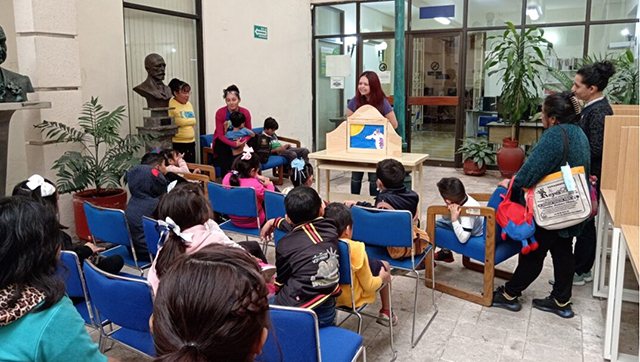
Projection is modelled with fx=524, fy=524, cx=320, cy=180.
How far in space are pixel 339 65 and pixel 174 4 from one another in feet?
10.7

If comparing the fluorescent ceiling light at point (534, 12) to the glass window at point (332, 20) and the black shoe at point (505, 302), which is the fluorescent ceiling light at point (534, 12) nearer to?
the glass window at point (332, 20)

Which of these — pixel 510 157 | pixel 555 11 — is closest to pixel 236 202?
pixel 510 157

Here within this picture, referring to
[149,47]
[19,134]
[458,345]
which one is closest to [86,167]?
[19,134]

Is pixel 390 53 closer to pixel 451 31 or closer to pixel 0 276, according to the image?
pixel 451 31

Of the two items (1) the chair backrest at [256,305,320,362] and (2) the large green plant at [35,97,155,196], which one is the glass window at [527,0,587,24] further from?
(1) the chair backrest at [256,305,320,362]

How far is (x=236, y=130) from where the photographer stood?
596 centimetres

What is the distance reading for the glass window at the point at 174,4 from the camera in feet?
19.6

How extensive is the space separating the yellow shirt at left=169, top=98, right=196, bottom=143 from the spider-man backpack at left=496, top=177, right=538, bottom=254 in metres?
3.77

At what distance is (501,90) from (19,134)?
21.6ft

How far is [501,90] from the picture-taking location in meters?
8.15

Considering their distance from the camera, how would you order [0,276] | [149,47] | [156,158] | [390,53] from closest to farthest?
1. [0,276]
2. [156,158]
3. [149,47]
4. [390,53]

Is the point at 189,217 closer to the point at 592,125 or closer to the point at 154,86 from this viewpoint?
the point at 592,125

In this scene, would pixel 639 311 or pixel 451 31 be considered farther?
pixel 451 31

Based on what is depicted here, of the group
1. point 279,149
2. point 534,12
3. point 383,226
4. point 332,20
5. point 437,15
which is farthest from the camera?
point 332,20
